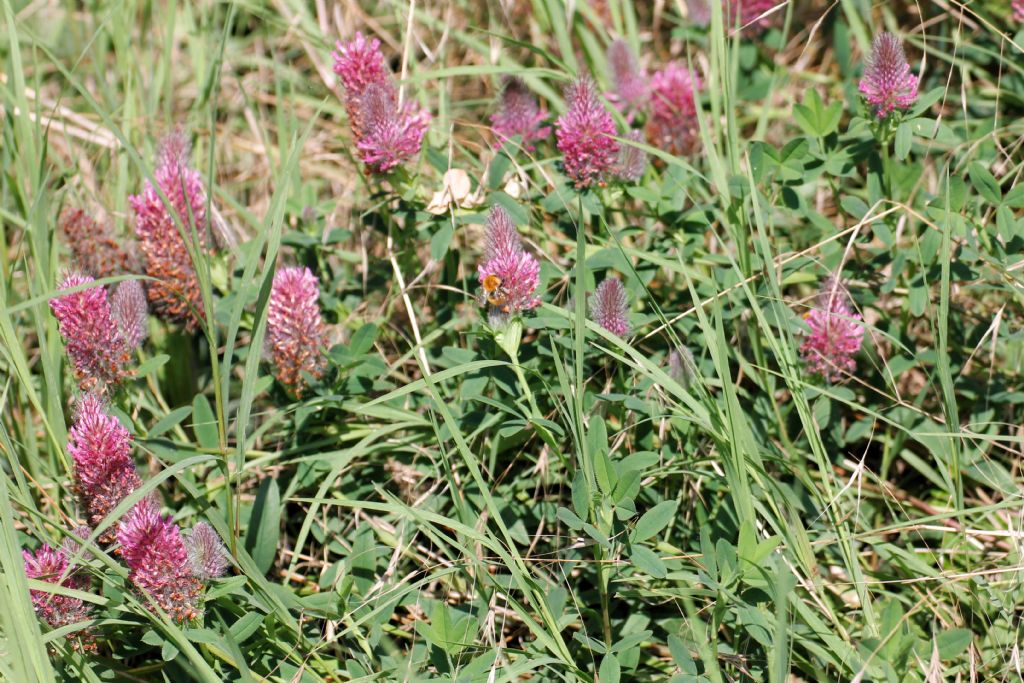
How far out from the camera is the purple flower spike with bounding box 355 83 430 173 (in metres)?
2.15

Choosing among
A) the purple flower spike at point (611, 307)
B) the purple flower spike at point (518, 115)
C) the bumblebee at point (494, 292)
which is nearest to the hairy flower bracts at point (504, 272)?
the bumblebee at point (494, 292)

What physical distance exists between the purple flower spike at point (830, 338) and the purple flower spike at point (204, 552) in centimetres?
126

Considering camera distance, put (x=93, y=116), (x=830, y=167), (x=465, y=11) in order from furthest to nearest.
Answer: (x=465, y=11), (x=93, y=116), (x=830, y=167)

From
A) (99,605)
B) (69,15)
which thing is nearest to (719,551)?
(99,605)

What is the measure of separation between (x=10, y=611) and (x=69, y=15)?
252 centimetres

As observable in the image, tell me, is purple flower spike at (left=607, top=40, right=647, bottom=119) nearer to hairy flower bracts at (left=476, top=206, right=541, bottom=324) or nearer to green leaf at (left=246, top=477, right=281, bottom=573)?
hairy flower bracts at (left=476, top=206, right=541, bottom=324)

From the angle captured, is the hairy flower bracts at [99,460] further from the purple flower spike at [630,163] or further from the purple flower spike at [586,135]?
the purple flower spike at [630,163]

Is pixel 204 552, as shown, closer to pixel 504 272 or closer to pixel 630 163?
pixel 504 272

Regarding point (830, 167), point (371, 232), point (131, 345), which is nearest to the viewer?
point (131, 345)

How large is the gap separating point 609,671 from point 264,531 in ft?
2.61

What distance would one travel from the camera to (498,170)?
2.33m

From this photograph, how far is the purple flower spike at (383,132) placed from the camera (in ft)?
7.04

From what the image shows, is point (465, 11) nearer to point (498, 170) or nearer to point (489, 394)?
point (498, 170)

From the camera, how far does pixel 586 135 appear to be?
2.12m
